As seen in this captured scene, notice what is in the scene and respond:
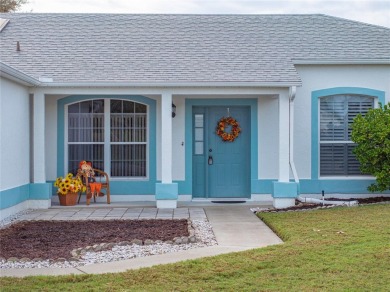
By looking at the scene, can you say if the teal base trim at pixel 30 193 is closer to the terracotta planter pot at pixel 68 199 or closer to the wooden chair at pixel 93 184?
the terracotta planter pot at pixel 68 199

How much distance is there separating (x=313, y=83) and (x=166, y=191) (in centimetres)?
446

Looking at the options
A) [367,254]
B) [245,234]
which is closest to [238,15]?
[245,234]

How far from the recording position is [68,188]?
1452cm

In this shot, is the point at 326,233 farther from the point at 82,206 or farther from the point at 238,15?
the point at 238,15

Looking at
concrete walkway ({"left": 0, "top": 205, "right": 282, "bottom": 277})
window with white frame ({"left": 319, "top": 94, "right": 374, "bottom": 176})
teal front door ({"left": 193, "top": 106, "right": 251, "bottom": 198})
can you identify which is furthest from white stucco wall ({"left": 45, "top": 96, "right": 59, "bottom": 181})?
window with white frame ({"left": 319, "top": 94, "right": 374, "bottom": 176})

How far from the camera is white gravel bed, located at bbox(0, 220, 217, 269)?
8211 millimetres

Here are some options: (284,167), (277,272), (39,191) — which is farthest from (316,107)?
(277,272)

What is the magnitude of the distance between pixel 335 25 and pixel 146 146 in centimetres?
578

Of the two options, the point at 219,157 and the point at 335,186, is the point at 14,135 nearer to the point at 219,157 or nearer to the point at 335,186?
the point at 219,157

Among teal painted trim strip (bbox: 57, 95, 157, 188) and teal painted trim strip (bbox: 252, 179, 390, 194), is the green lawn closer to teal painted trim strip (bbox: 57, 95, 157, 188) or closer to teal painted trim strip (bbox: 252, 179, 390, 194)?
teal painted trim strip (bbox: 252, 179, 390, 194)

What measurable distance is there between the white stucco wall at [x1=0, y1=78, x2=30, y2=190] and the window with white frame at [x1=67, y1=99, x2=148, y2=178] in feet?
4.87

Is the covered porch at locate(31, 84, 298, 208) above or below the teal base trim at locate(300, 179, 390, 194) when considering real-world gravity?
above

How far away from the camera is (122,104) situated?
1550 centimetres

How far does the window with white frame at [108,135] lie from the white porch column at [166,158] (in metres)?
1.38
